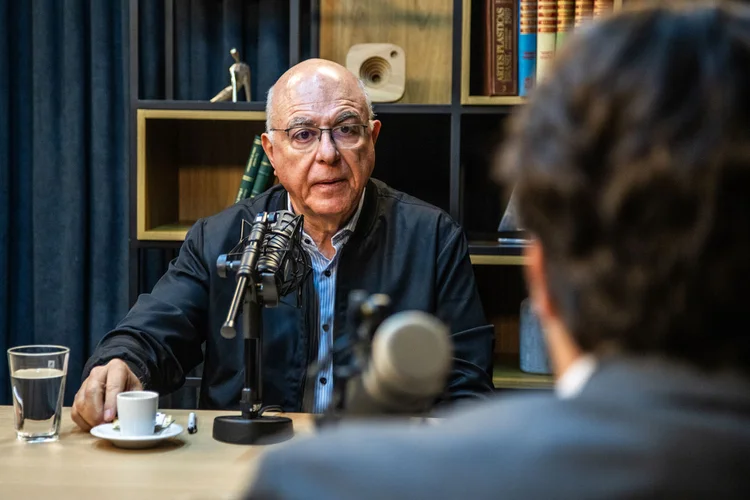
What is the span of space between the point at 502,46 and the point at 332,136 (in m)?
0.53

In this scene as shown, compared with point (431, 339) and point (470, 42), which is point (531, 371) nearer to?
point (470, 42)

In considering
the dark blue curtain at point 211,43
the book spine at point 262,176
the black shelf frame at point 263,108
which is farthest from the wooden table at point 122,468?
the dark blue curtain at point 211,43

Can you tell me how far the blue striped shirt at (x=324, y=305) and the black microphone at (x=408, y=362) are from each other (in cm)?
127

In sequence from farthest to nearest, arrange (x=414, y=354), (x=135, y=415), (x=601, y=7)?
(x=601, y=7) → (x=135, y=415) → (x=414, y=354)

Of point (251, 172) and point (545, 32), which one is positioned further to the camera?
point (251, 172)

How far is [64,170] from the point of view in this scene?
111 inches

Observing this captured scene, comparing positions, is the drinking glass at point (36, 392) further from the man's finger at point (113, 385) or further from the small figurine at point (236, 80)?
the small figurine at point (236, 80)

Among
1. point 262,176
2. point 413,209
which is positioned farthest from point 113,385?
point 262,176

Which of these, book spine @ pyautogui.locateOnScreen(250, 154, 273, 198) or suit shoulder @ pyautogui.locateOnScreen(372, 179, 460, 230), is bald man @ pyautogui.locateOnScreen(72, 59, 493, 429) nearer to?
suit shoulder @ pyautogui.locateOnScreen(372, 179, 460, 230)

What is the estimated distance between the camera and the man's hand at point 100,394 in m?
1.53

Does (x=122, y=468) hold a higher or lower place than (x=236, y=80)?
lower

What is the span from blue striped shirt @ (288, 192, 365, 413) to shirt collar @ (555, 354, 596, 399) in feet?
4.51

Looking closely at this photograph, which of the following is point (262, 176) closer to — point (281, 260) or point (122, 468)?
Result: point (281, 260)

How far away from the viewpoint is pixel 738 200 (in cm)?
50
